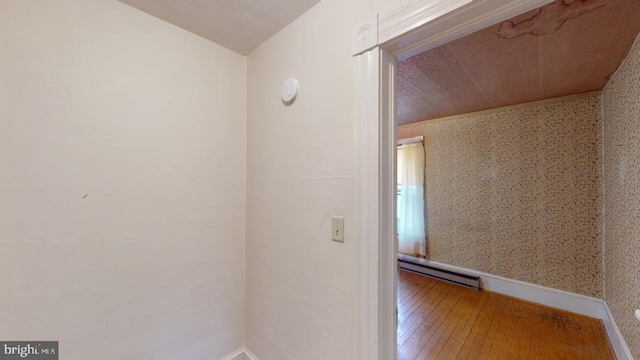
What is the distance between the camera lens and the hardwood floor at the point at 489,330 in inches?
76.4

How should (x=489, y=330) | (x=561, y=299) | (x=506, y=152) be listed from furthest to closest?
(x=506, y=152), (x=561, y=299), (x=489, y=330)

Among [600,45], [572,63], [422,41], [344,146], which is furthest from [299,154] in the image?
[572,63]

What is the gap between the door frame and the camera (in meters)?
0.92

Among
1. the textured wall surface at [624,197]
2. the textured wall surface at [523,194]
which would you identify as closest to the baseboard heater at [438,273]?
the textured wall surface at [523,194]

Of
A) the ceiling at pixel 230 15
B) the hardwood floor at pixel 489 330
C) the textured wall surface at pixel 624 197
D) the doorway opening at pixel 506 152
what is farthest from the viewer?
the hardwood floor at pixel 489 330

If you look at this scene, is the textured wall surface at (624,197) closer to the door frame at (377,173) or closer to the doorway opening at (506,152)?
the doorway opening at (506,152)

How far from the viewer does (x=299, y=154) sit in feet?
4.23

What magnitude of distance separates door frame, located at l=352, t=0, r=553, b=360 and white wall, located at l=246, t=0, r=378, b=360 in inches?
2.6

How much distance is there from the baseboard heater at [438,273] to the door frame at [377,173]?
112 inches

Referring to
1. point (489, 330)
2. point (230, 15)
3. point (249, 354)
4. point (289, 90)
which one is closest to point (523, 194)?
point (489, 330)

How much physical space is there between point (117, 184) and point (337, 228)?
1.17m

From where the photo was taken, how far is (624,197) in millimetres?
1775

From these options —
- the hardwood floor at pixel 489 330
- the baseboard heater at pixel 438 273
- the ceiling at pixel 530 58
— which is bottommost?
the hardwood floor at pixel 489 330

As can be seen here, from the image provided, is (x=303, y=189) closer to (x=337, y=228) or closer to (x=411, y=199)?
(x=337, y=228)
